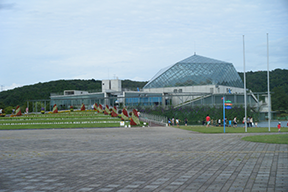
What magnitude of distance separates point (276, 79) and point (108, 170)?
10313 cm

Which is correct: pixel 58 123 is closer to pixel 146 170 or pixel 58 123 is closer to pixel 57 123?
pixel 57 123

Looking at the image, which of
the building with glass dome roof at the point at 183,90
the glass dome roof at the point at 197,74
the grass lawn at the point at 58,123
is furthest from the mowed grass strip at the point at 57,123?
the glass dome roof at the point at 197,74

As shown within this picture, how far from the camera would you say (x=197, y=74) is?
74.7 meters

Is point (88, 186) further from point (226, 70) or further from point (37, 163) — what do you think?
point (226, 70)

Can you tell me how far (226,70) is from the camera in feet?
255

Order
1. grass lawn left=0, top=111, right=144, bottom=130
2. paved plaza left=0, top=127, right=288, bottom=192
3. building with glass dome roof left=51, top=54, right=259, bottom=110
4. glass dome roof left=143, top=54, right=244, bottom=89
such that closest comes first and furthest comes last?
paved plaza left=0, top=127, right=288, bottom=192
grass lawn left=0, top=111, right=144, bottom=130
building with glass dome roof left=51, top=54, right=259, bottom=110
glass dome roof left=143, top=54, right=244, bottom=89

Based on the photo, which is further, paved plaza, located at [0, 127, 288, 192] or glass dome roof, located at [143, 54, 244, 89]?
glass dome roof, located at [143, 54, 244, 89]

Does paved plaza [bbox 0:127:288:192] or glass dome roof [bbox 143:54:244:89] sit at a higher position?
glass dome roof [bbox 143:54:244:89]

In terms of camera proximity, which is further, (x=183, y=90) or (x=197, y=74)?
(x=197, y=74)

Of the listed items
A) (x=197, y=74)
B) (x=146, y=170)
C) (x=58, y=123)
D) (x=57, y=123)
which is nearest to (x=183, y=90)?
(x=197, y=74)

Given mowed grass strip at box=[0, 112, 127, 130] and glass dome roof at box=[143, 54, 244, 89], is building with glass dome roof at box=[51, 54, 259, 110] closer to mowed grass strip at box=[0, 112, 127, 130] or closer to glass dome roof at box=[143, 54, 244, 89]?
glass dome roof at box=[143, 54, 244, 89]

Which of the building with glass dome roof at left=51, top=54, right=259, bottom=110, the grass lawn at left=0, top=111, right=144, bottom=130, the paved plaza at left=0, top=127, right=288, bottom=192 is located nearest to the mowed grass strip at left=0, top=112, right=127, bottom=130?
the grass lawn at left=0, top=111, right=144, bottom=130

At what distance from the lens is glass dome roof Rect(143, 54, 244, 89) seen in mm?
73438

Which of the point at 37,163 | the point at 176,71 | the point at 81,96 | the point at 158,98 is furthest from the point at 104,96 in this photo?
the point at 37,163
